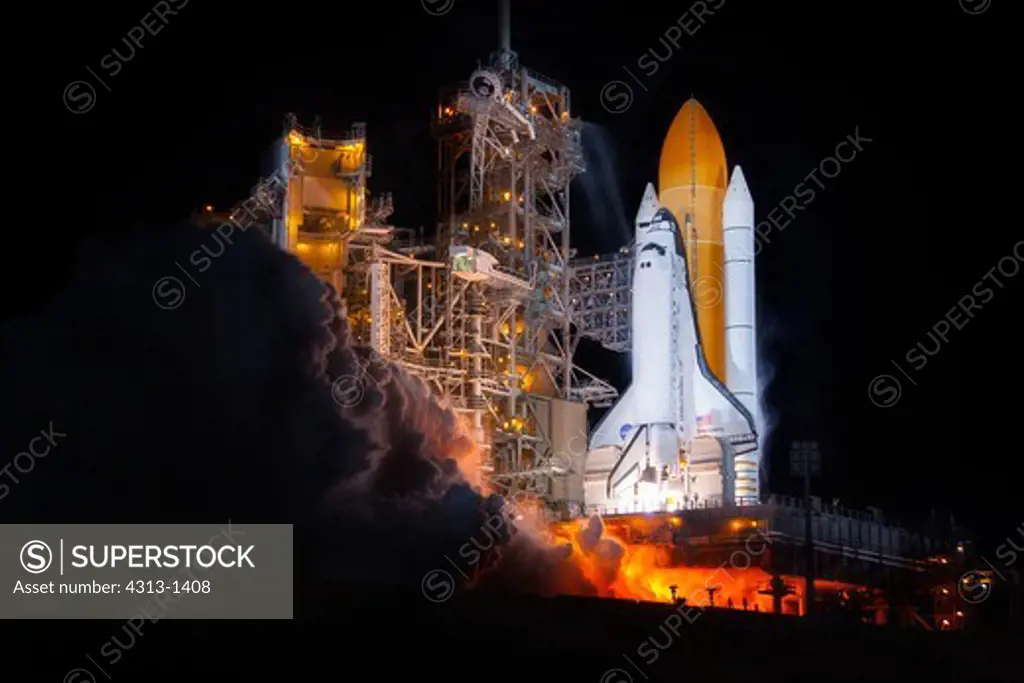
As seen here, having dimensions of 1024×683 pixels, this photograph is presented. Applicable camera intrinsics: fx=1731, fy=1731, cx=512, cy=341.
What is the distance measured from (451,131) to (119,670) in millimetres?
32719

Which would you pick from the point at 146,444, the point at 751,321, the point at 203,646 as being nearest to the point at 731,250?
the point at 751,321

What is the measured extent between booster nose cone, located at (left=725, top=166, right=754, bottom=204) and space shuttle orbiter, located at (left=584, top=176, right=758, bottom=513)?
3.23m

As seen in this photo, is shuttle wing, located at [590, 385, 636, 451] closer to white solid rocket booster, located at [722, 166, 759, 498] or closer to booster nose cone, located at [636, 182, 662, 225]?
white solid rocket booster, located at [722, 166, 759, 498]

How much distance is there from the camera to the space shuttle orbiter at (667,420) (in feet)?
206

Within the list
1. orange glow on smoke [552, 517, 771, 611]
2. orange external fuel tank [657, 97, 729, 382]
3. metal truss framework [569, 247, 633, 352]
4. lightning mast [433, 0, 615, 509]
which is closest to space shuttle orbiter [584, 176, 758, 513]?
orange glow on smoke [552, 517, 771, 611]

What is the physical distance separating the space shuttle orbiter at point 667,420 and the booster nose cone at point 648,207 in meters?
1.06

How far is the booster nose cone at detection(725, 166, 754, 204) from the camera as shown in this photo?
2670 inches

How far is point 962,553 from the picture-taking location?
67438 millimetres

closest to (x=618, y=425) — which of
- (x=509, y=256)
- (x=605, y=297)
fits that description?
(x=605, y=297)

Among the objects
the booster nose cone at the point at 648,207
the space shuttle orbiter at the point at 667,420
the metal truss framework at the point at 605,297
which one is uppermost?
the booster nose cone at the point at 648,207

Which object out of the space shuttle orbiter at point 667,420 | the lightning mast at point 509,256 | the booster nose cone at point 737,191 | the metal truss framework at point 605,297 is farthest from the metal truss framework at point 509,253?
the booster nose cone at point 737,191

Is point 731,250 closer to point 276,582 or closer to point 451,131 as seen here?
point 451,131

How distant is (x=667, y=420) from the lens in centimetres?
6291

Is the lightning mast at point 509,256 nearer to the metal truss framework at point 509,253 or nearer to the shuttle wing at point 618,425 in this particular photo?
the metal truss framework at point 509,253
